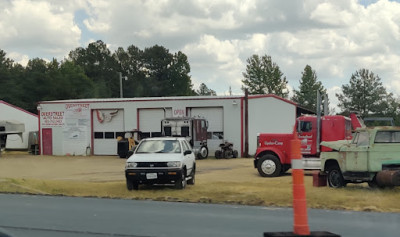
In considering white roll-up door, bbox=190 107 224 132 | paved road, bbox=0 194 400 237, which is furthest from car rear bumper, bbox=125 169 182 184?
white roll-up door, bbox=190 107 224 132

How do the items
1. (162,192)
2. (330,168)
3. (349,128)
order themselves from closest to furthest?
1. (162,192)
2. (330,168)
3. (349,128)

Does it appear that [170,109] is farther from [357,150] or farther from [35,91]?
[35,91]

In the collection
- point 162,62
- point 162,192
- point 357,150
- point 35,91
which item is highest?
point 162,62

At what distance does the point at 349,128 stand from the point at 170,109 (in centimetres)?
1793

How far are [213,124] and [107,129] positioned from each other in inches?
333

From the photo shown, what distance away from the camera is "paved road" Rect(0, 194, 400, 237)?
8.48 m

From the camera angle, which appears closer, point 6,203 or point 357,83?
point 6,203

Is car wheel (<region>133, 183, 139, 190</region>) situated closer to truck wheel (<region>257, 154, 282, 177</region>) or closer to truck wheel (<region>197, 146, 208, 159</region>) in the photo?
truck wheel (<region>257, 154, 282, 177</region>)

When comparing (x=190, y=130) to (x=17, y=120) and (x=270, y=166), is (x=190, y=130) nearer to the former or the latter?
(x=270, y=166)

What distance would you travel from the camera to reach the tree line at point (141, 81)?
244 feet

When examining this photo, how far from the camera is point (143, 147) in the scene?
16.0 meters

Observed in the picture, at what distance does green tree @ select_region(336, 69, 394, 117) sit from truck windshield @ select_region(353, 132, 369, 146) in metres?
65.4

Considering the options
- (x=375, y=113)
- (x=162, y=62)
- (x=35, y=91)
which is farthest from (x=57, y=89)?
(x=375, y=113)

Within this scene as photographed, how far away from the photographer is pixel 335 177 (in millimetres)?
15500
